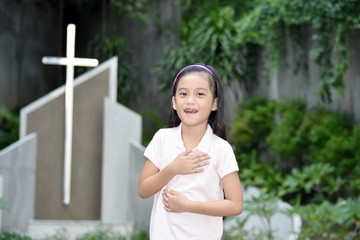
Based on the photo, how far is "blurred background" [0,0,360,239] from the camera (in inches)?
314

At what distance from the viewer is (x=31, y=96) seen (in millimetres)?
14609

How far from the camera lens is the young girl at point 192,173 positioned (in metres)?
2.08

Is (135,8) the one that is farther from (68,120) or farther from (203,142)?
(203,142)

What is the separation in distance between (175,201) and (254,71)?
9085 millimetres

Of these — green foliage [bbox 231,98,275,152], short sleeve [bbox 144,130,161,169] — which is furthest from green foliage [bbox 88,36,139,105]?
short sleeve [bbox 144,130,161,169]

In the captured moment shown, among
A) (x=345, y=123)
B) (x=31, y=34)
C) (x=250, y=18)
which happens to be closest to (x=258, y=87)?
(x=250, y=18)

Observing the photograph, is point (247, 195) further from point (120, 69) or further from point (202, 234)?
point (202, 234)

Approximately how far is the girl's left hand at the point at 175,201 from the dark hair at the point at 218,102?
31cm

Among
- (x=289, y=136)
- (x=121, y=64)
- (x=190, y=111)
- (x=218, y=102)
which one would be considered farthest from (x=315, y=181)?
(x=121, y=64)

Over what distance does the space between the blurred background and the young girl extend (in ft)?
12.0

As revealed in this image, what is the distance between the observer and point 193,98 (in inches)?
84.3

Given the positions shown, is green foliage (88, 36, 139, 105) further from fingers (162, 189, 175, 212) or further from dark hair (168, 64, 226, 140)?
fingers (162, 189, 175, 212)

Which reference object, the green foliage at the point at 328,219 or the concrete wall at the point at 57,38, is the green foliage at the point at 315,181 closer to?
the green foliage at the point at 328,219

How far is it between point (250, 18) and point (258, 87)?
1727 mm
